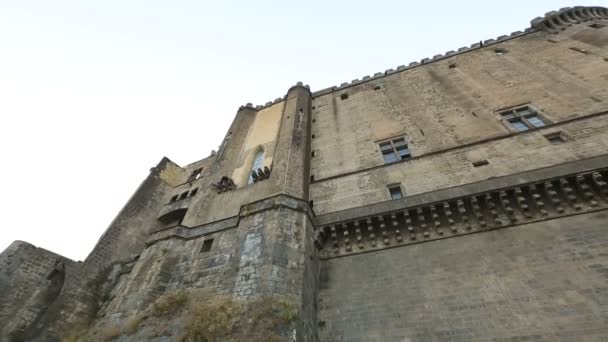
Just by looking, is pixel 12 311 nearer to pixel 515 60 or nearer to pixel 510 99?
pixel 510 99

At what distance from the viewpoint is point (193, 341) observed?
6527 millimetres

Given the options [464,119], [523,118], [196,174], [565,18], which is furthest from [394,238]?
[565,18]

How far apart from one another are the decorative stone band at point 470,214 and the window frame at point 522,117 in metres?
3.55

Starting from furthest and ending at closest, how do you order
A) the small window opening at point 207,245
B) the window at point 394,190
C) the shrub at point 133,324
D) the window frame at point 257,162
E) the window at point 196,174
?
1. the window at point 196,174
2. the window frame at point 257,162
3. the window at point 394,190
4. the small window opening at point 207,245
5. the shrub at point 133,324

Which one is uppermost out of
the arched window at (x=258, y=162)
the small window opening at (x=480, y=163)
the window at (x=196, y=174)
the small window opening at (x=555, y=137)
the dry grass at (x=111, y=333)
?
the window at (x=196, y=174)

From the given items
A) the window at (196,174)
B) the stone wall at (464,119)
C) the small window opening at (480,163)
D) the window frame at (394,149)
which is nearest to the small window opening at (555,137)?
the stone wall at (464,119)

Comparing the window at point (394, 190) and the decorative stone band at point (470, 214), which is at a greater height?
the window at point (394, 190)

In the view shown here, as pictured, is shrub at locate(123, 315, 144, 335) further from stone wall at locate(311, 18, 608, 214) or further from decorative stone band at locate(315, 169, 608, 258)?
stone wall at locate(311, 18, 608, 214)

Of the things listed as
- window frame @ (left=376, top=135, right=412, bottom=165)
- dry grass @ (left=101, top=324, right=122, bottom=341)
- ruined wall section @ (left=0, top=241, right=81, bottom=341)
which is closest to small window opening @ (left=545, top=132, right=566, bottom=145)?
window frame @ (left=376, top=135, right=412, bottom=165)

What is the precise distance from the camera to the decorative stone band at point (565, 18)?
17656 mm

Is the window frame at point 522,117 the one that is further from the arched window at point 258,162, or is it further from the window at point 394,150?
the arched window at point 258,162

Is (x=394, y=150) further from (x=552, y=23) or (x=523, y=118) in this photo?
(x=552, y=23)

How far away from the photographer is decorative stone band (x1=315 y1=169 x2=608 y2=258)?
7.54 metres

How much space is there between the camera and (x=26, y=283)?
1252 centimetres
